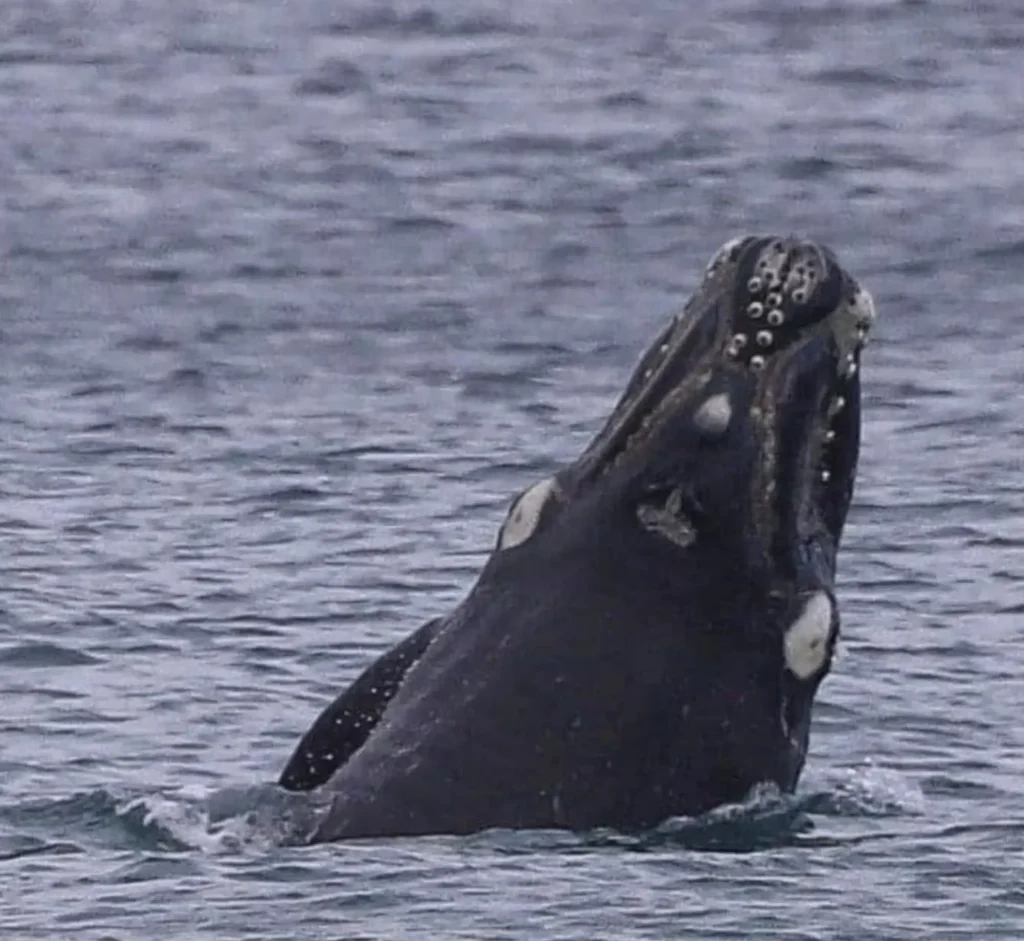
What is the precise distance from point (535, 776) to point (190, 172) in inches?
1237

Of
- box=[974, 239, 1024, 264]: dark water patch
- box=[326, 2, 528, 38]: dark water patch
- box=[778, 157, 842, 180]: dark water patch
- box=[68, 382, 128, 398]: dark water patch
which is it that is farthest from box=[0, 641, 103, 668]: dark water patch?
box=[326, 2, 528, 38]: dark water patch

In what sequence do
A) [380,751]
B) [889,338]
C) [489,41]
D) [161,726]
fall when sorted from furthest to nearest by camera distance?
[489,41], [889,338], [161,726], [380,751]

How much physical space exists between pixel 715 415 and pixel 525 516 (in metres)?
1.15

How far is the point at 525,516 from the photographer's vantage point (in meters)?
22.0

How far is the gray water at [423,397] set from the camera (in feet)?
69.2

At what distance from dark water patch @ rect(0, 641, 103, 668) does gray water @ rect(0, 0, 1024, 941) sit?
0.08 metres

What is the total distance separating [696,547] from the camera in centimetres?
2162

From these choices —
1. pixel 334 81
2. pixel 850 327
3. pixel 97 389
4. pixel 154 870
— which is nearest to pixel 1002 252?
pixel 97 389

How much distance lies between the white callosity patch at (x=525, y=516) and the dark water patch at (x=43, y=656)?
23.1 feet

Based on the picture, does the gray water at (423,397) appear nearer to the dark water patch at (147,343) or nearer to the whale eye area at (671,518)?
the dark water patch at (147,343)

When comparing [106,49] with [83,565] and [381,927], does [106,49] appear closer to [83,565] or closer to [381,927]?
[83,565]

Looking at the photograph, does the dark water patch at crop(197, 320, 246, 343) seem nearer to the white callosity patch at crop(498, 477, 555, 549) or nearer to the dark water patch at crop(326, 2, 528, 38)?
the white callosity patch at crop(498, 477, 555, 549)

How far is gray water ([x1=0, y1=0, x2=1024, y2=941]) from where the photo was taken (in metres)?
21.1

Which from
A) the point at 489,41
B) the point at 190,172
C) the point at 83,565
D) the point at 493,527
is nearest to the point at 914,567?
the point at 493,527
